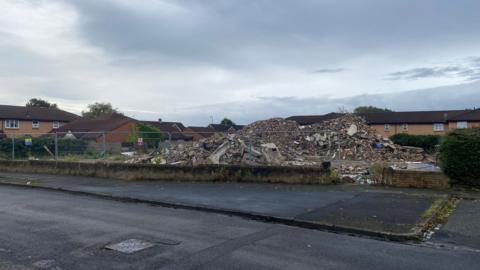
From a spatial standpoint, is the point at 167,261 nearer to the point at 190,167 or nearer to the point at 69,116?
the point at 190,167

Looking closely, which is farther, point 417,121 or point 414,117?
point 414,117

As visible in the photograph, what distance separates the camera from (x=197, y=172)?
14.8 metres

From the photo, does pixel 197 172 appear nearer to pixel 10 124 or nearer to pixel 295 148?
pixel 295 148

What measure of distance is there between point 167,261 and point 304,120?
6411 centimetres

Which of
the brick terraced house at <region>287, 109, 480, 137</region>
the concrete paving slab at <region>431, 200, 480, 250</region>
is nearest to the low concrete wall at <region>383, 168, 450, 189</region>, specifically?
the concrete paving slab at <region>431, 200, 480, 250</region>

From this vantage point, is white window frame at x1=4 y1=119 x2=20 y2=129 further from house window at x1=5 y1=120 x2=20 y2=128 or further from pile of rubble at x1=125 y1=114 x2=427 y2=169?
pile of rubble at x1=125 y1=114 x2=427 y2=169

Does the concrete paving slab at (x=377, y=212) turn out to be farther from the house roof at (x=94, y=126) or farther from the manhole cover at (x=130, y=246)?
the house roof at (x=94, y=126)

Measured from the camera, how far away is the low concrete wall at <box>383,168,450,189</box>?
12166mm

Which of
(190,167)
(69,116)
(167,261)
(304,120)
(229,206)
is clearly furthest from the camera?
(304,120)

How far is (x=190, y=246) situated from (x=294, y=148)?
19.4 m

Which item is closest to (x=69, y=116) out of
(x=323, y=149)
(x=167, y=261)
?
(x=323, y=149)

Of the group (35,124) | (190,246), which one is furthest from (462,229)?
(35,124)

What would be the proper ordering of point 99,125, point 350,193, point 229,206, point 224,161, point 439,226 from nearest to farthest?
point 439,226 → point 229,206 → point 350,193 → point 224,161 → point 99,125

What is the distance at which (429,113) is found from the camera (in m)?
64.1
